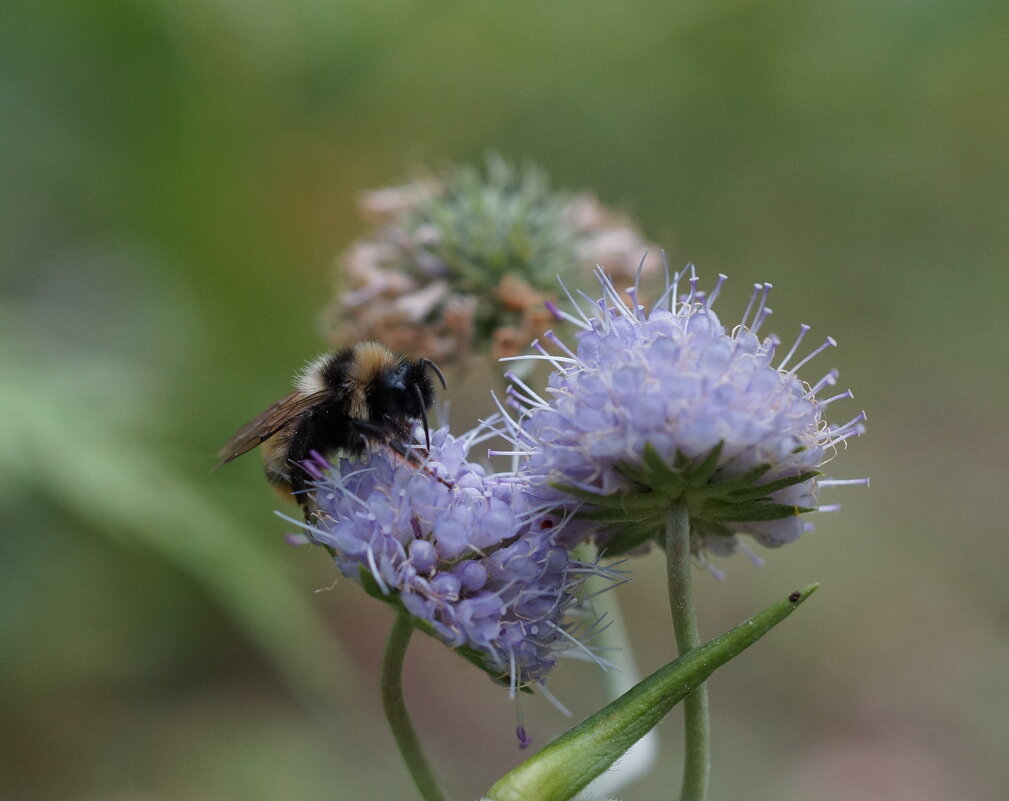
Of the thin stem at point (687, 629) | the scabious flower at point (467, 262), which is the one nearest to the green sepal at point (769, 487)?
the thin stem at point (687, 629)

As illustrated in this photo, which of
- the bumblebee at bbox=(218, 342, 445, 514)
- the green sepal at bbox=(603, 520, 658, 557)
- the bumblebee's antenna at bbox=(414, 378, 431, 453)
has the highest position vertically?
the bumblebee at bbox=(218, 342, 445, 514)

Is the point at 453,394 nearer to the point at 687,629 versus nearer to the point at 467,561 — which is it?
the point at 467,561

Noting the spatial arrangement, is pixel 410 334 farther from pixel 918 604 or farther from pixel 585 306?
pixel 918 604

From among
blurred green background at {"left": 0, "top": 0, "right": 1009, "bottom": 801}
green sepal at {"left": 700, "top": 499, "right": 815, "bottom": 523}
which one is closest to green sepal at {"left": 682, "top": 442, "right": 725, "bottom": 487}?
green sepal at {"left": 700, "top": 499, "right": 815, "bottom": 523}

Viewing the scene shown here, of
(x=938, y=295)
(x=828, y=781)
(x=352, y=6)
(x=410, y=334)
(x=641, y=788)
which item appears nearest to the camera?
(x=410, y=334)

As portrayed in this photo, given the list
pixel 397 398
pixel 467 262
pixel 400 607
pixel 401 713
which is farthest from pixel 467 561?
pixel 467 262

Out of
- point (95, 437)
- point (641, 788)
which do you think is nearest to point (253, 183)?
point (95, 437)

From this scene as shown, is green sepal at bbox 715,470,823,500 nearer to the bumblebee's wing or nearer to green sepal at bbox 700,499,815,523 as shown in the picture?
green sepal at bbox 700,499,815,523
